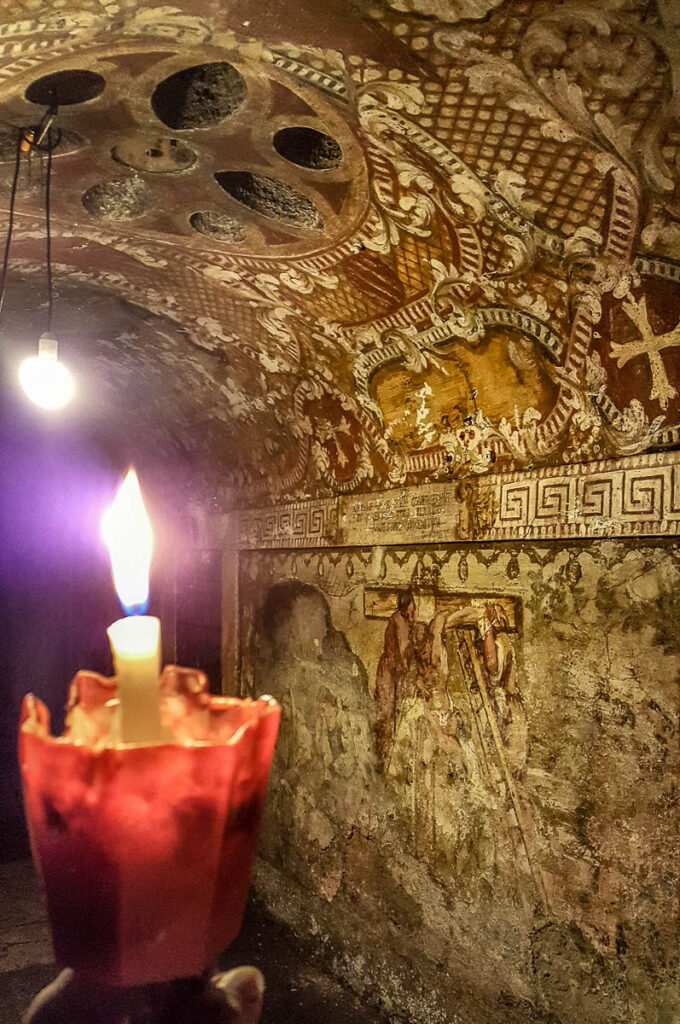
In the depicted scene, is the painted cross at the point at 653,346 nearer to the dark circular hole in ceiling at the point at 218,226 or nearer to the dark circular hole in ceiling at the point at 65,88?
the dark circular hole in ceiling at the point at 218,226

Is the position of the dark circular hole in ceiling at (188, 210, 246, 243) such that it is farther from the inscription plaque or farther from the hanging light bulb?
the inscription plaque

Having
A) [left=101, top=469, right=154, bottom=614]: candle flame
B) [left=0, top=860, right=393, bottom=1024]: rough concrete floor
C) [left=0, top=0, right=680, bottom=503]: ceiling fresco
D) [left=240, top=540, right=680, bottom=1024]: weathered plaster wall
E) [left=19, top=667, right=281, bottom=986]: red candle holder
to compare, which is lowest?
[left=0, top=860, right=393, bottom=1024]: rough concrete floor

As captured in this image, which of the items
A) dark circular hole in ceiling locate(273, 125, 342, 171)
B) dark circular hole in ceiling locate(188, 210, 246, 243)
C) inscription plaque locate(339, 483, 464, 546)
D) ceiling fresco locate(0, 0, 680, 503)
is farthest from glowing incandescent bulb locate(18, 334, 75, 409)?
inscription plaque locate(339, 483, 464, 546)

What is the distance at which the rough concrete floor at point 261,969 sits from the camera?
442 cm

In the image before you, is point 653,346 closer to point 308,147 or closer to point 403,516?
point 308,147

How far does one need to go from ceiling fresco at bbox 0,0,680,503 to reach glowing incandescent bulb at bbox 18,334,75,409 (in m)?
0.80

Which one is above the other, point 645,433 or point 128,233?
point 128,233

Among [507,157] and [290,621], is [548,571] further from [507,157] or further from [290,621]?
[290,621]

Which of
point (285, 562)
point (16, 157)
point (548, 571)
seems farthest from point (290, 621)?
point (16, 157)

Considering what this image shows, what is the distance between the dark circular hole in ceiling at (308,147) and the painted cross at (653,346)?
1243 mm

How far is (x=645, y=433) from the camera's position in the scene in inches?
113

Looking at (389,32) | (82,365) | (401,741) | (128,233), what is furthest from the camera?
(82,365)

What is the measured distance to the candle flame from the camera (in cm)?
79

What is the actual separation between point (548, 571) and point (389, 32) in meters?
2.13
